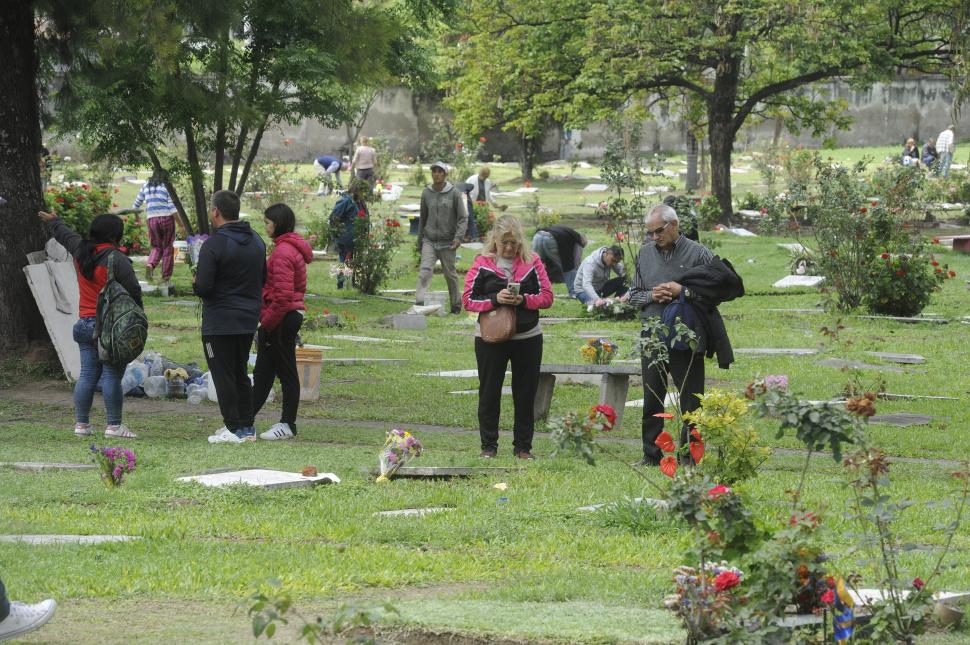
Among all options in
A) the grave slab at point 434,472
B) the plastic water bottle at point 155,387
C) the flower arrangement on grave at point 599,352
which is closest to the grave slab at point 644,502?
the grave slab at point 434,472

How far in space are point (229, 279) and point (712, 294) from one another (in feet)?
11.5

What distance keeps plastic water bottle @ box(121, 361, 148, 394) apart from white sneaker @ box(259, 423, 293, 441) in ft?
8.07

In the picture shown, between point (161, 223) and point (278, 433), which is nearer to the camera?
point (278, 433)

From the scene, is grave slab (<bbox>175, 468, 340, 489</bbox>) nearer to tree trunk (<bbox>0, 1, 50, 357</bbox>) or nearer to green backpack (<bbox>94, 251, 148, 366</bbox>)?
green backpack (<bbox>94, 251, 148, 366</bbox>)

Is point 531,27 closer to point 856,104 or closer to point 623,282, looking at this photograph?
point 623,282

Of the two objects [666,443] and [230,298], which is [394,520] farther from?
[230,298]

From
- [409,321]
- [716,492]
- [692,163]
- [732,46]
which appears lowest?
[409,321]

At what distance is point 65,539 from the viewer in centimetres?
667

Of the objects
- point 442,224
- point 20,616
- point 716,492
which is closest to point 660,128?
point 442,224

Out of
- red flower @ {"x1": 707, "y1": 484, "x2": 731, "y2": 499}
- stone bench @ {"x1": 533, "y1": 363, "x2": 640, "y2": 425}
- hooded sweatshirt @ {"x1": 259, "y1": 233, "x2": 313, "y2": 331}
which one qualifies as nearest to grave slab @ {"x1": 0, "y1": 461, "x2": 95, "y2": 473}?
hooded sweatshirt @ {"x1": 259, "y1": 233, "x2": 313, "y2": 331}

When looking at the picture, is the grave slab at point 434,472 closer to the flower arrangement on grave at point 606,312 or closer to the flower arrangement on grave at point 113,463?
the flower arrangement on grave at point 113,463

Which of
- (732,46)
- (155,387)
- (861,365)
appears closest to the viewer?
(155,387)

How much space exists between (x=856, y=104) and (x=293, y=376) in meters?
42.6

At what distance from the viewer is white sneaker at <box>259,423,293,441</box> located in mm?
10445
